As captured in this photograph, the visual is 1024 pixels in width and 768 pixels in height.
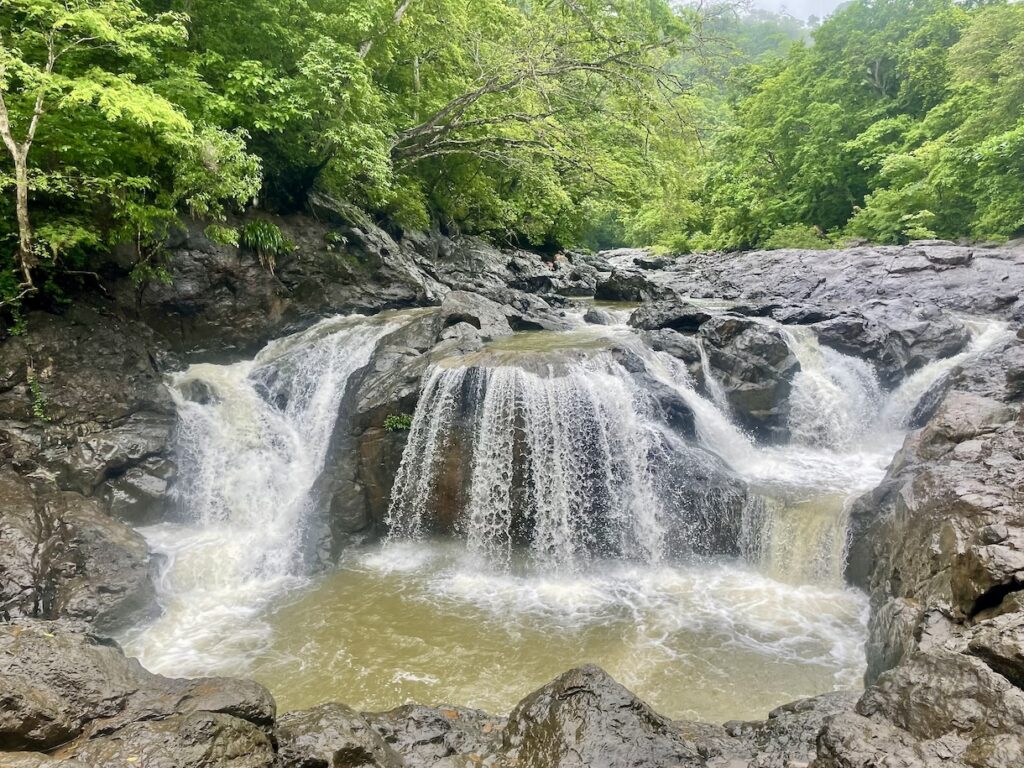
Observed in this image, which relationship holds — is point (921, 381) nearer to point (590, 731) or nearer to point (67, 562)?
point (590, 731)

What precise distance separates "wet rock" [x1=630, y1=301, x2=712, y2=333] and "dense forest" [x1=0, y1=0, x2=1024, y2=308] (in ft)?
10.7

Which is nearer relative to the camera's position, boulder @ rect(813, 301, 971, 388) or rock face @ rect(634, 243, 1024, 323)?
boulder @ rect(813, 301, 971, 388)

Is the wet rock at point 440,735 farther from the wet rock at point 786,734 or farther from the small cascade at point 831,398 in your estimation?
the small cascade at point 831,398

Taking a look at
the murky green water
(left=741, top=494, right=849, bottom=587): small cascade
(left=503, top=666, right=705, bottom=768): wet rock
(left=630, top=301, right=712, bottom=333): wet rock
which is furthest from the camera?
(left=630, top=301, right=712, bottom=333): wet rock

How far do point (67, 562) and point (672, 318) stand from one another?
39.9ft

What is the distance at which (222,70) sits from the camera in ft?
32.9

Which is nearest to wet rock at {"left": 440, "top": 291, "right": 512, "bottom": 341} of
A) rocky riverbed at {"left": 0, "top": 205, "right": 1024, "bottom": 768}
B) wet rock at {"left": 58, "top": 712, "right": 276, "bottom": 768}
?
rocky riverbed at {"left": 0, "top": 205, "right": 1024, "bottom": 768}

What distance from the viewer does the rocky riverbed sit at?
3283mm

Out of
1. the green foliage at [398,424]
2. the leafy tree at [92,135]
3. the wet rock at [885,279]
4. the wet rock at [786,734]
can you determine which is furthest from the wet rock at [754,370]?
the leafy tree at [92,135]

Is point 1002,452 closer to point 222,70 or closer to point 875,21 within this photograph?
point 222,70

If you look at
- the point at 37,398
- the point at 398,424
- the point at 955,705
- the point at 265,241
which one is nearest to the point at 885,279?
the point at 398,424

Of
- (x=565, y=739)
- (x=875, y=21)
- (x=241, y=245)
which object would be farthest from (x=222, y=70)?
(x=875, y=21)

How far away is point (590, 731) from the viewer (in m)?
3.65

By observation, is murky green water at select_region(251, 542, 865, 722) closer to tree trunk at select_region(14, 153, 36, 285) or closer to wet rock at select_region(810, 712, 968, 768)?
wet rock at select_region(810, 712, 968, 768)
